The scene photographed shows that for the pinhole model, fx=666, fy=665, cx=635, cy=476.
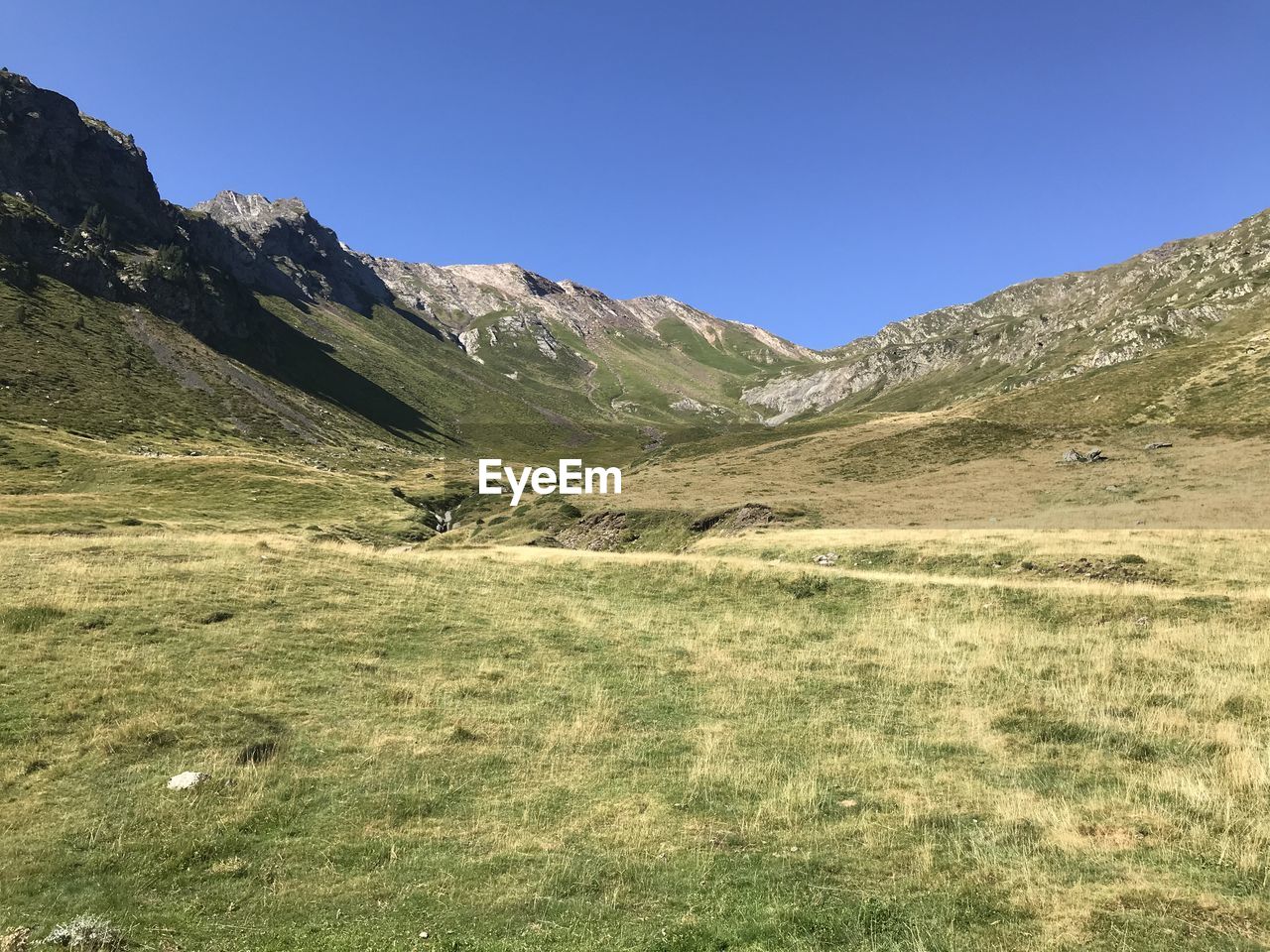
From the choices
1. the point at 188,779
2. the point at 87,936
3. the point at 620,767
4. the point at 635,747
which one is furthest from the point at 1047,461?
the point at 87,936

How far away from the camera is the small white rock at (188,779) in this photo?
11.4m

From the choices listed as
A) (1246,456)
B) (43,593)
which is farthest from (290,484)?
(1246,456)

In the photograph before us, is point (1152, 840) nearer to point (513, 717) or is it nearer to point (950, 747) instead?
point (950, 747)

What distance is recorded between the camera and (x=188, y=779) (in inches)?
453

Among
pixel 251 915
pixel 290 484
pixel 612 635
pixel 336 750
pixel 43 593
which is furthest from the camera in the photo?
pixel 290 484

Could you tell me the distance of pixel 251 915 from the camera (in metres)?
8.43

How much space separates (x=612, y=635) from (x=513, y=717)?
24.7 ft

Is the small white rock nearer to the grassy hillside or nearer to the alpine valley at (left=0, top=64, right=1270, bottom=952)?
the alpine valley at (left=0, top=64, right=1270, bottom=952)

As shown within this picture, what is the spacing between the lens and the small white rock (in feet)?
37.4

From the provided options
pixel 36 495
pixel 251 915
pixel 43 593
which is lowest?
pixel 251 915

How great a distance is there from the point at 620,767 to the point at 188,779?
760 cm

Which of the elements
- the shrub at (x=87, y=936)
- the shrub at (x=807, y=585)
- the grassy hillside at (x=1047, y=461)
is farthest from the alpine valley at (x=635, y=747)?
the grassy hillside at (x=1047, y=461)

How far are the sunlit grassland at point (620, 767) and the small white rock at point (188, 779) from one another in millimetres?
186

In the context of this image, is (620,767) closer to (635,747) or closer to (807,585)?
(635,747)
